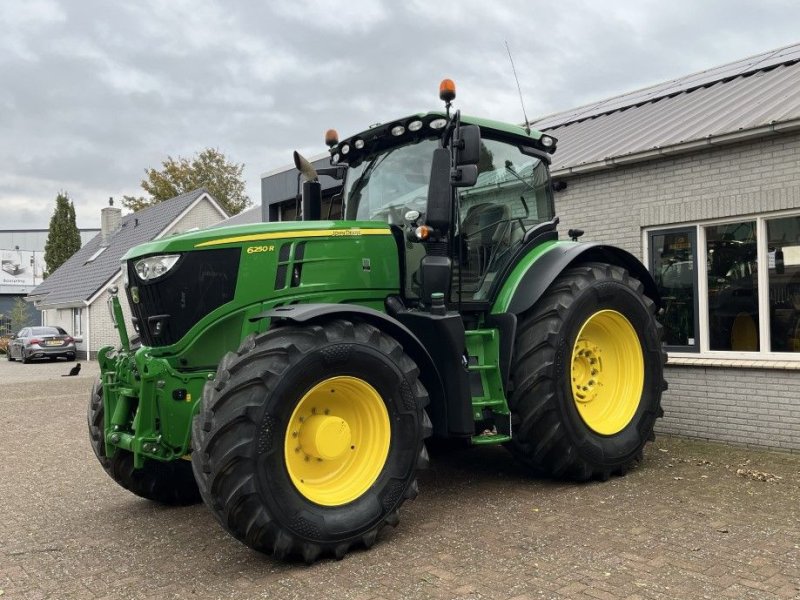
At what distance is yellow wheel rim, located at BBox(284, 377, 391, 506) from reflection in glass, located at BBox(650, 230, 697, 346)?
4365 millimetres

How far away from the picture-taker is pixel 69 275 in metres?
33.4

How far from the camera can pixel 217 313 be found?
15.7ft

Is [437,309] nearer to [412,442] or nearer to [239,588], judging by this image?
[412,442]

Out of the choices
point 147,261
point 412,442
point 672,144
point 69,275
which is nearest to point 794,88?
point 672,144

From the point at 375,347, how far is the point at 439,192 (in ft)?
3.94

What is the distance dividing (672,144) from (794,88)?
1.40 meters

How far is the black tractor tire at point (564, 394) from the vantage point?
5.48 metres

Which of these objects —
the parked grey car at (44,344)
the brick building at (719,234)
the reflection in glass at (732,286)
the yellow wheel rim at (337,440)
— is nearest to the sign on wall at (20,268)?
the parked grey car at (44,344)

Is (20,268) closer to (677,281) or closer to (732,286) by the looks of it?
(677,281)

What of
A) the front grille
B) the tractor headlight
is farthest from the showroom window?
the tractor headlight

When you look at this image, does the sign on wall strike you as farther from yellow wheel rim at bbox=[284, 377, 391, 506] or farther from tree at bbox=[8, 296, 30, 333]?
yellow wheel rim at bbox=[284, 377, 391, 506]

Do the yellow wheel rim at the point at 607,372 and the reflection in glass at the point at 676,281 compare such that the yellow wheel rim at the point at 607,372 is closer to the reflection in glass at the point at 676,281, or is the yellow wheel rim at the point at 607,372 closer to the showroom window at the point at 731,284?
the showroom window at the point at 731,284

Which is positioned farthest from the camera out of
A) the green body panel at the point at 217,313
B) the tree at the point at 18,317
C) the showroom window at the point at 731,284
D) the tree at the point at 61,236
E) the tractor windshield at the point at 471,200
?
the tree at the point at 61,236

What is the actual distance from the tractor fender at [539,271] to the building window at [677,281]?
160 cm
